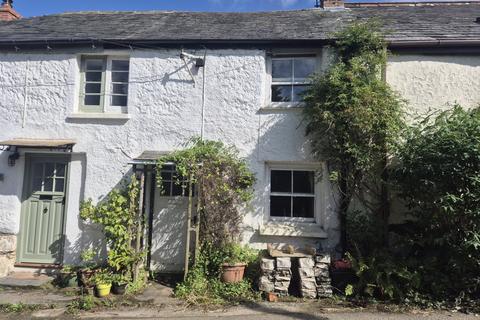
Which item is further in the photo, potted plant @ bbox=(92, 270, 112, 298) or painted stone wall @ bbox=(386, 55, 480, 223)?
painted stone wall @ bbox=(386, 55, 480, 223)

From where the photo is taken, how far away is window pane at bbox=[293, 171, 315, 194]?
291 inches

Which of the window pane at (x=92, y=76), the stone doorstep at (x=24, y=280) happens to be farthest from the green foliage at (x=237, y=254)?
the window pane at (x=92, y=76)

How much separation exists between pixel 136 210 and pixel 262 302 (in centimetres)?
289

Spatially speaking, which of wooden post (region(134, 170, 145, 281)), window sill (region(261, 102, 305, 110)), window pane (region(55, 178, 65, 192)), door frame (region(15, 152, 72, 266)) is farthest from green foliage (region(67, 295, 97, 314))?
window sill (region(261, 102, 305, 110))

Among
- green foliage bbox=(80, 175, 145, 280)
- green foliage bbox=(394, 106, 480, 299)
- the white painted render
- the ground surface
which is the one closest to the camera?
the ground surface

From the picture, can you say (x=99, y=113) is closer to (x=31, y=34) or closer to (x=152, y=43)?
(x=152, y=43)

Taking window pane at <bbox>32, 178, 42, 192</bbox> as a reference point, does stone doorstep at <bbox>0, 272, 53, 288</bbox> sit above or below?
below

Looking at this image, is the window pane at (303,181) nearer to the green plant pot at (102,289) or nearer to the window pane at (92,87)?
the green plant pot at (102,289)

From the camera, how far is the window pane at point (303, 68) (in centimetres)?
760

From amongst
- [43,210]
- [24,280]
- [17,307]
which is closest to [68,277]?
[24,280]

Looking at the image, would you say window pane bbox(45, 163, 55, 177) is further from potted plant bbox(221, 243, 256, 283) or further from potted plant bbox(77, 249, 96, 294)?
potted plant bbox(221, 243, 256, 283)

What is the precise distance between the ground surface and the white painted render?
4.76 ft

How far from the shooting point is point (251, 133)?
A: 7.38m

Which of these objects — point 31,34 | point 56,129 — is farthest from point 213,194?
point 31,34
